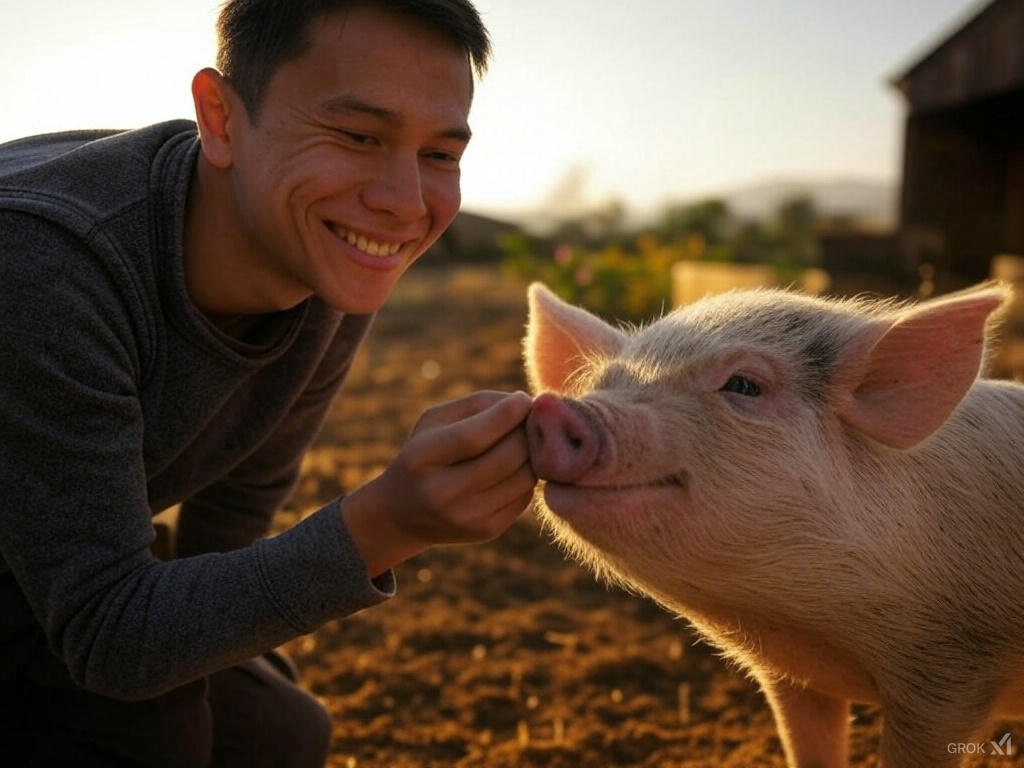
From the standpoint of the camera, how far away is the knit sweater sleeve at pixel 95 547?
183 cm

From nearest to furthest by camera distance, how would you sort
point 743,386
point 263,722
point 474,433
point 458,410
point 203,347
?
1. point 474,433
2. point 458,410
3. point 743,386
4. point 203,347
5. point 263,722

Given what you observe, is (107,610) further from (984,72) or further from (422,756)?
(984,72)

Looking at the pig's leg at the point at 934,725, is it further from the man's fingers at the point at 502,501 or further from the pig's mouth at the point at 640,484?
the man's fingers at the point at 502,501

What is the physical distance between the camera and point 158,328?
212 cm

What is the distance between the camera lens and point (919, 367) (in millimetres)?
1984

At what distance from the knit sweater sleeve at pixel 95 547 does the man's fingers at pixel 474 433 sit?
0.79 feet

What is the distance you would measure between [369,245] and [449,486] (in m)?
0.62

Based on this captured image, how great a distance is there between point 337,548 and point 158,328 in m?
0.65

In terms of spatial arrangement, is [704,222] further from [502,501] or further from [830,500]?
[502,501]

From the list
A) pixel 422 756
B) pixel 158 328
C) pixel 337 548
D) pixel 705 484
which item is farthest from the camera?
Result: pixel 422 756

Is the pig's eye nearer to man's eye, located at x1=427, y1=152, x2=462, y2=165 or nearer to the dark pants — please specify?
man's eye, located at x1=427, y1=152, x2=462, y2=165

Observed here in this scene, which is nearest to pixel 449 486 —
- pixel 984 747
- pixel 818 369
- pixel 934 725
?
pixel 818 369

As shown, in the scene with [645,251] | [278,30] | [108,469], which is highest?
[278,30]

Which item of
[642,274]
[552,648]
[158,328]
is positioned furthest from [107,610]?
[642,274]
